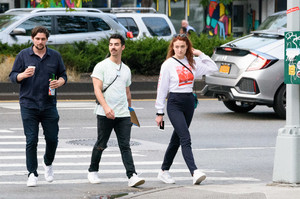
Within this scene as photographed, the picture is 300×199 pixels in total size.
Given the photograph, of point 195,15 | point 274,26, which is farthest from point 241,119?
point 195,15

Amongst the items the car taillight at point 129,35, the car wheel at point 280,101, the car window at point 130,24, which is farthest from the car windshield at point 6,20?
the car wheel at point 280,101

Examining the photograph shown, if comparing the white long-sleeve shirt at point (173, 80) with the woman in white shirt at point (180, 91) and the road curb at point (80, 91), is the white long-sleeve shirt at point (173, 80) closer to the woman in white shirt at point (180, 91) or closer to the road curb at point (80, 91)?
the woman in white shirt at point (180, 91)

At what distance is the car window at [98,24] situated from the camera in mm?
23000

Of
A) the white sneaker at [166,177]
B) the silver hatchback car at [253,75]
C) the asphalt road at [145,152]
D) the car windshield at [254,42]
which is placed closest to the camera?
the asphalt road at [145,152]

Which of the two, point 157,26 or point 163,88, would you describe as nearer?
point 163,88

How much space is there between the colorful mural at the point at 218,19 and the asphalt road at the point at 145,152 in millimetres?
20744

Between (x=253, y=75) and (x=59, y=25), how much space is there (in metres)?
8.87

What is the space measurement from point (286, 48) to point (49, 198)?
9.92 ft

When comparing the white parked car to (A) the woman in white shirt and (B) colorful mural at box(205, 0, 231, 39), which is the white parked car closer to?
(B) colorful mural at box(205, 0, 231, 39)

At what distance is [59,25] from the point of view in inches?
879

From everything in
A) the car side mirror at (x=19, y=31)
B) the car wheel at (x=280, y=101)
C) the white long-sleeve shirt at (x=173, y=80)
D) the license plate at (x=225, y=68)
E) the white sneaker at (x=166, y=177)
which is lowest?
the white sneaker at (x=166, y=177)

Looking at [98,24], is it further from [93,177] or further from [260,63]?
[93,177]

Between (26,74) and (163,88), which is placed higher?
(26,74)

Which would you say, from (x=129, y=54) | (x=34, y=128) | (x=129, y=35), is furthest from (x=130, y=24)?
(x=34, y=128)
